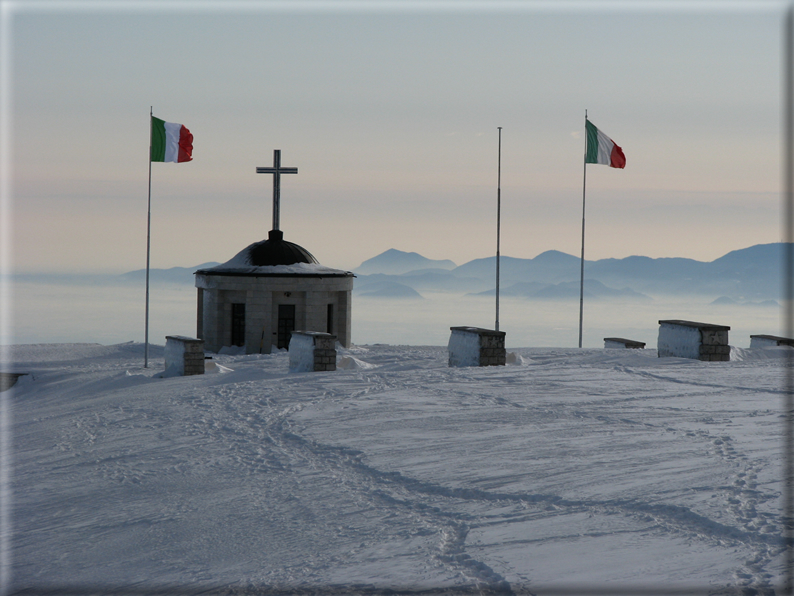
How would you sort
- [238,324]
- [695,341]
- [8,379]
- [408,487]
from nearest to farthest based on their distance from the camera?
1. [408,487]
2. [695,341]
3. [8,379]
4. [238,324]

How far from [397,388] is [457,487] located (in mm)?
8465

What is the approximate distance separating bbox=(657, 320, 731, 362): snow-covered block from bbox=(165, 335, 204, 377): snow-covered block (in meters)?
14.4

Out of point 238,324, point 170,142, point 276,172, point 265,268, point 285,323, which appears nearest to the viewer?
point 170,142

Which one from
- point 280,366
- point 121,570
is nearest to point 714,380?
point 280,366

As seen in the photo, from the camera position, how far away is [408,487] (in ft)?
35.8

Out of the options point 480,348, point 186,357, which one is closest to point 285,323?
point 186,357

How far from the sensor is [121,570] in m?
Result: 8.76

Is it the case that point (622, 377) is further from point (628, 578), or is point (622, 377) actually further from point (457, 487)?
point (628, 578)

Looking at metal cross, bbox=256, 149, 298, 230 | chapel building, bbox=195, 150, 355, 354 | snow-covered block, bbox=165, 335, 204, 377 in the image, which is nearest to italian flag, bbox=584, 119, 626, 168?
chapel building, bbox=195, 150, 355, 354

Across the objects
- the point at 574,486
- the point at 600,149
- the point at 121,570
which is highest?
the point at 600,149

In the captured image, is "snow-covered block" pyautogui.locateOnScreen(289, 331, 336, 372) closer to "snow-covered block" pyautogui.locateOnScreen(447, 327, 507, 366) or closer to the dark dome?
"snow-covered block" pyautogui.locateOnScreen(447, 327, 507, 366)

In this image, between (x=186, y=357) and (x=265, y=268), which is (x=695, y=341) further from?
(x=265, y=268)

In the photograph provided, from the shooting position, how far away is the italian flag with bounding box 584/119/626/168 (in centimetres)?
2895

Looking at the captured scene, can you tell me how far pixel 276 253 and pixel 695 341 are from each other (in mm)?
16441
